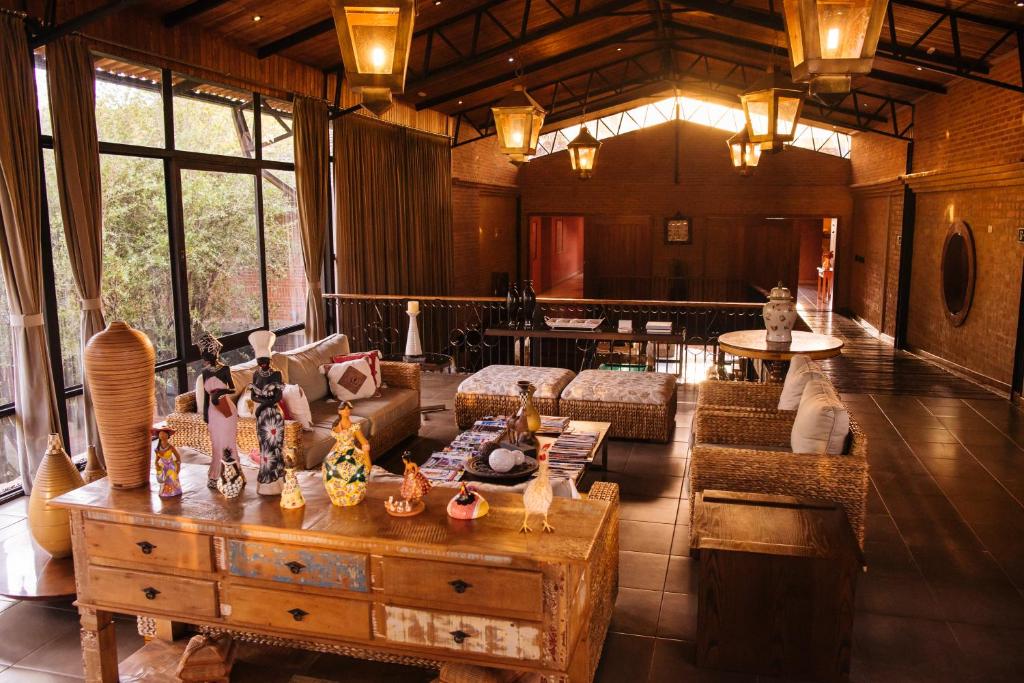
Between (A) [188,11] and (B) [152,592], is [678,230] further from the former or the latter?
(B) [152,592]

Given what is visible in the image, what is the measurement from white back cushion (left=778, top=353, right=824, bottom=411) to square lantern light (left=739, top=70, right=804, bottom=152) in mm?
1406

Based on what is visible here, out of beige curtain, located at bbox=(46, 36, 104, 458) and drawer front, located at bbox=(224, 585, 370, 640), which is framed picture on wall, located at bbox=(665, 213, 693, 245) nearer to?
beige curtain, located at bbox=(46, 36, 104, 458)

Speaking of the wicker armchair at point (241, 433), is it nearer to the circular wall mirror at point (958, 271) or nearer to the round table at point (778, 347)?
the round table at point (778, 347)

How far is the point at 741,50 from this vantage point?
458 inches

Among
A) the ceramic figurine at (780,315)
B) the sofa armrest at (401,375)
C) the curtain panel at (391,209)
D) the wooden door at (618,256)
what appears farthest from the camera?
the wooden door at (618,256)

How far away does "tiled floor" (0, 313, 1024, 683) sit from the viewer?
3416 mm

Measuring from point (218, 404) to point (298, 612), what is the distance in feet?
2.62

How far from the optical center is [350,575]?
2.77 m

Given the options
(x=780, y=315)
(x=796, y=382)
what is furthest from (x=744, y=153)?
(x=796, y=382)

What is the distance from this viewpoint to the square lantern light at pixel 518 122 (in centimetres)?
571

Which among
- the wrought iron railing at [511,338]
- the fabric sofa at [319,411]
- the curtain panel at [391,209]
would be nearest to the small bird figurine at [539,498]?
the fabric sofa at [319,411]

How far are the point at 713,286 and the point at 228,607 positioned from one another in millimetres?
15546

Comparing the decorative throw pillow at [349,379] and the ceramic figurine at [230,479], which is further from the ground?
the ceramic figurine at [230,479]

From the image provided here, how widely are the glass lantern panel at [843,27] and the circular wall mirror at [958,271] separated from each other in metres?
7.69
